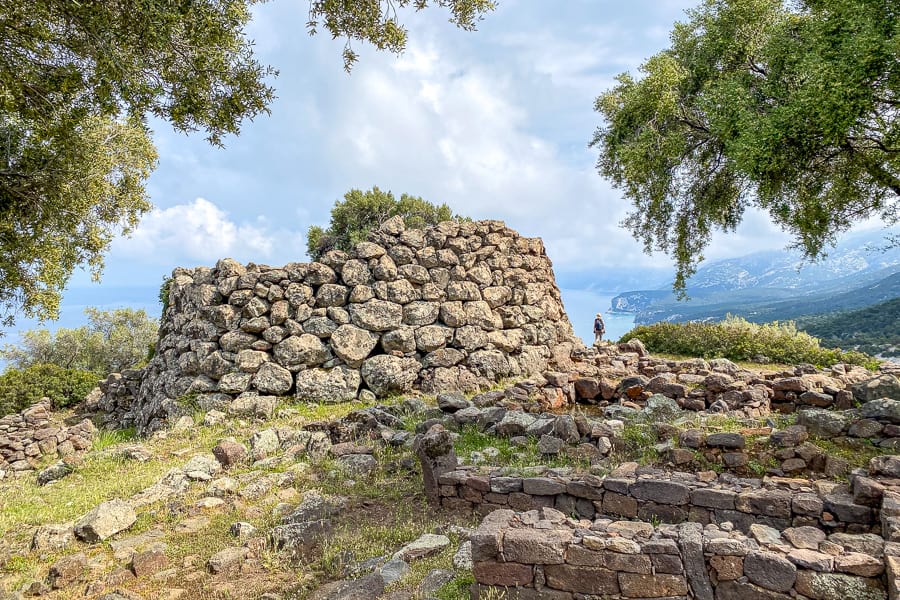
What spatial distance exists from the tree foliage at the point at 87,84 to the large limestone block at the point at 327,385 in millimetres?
Result: 6077

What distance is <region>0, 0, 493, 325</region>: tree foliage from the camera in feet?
21.4

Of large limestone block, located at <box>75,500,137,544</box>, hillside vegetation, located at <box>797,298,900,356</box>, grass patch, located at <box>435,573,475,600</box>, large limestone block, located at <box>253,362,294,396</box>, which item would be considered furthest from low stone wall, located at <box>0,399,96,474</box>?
hillside vegetation, located at <box>797,298,900,356</box>

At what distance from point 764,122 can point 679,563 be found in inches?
317

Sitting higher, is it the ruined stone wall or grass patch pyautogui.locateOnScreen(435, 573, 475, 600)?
the ruined stone wall

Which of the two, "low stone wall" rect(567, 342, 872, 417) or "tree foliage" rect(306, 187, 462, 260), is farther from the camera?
"tree foliage" rect(306, 187, 462, 260)

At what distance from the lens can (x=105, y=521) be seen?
655cm

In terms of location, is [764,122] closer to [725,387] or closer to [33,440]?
[725,387]

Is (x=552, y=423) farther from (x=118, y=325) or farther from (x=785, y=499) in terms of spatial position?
(x=118, y=325)

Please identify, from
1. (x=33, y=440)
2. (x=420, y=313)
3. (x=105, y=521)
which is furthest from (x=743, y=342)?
(x=33, y=440)

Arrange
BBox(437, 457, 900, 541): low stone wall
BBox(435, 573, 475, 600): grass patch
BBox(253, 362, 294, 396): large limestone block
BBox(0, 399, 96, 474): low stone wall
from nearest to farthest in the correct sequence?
1. BBox(435, 573, 475, 600): grass patch
2. BBox(437, 457, 900, 541): low stone wall
3. BBox(0, 399, 96, 474): low stone wall
4. BBox(253, 362, 294, 396): large limestone block

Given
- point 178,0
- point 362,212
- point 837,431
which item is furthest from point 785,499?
point 362,212

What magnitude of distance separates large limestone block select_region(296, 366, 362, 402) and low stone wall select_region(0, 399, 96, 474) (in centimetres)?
522

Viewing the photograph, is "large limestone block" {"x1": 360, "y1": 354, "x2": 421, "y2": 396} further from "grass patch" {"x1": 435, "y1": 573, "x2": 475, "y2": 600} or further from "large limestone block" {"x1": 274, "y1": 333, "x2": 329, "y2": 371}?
"grass patch" {"x1": 435, "y1": 573, "x2": 475, "y2": 600}

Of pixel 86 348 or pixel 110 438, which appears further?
pixel 86 348
